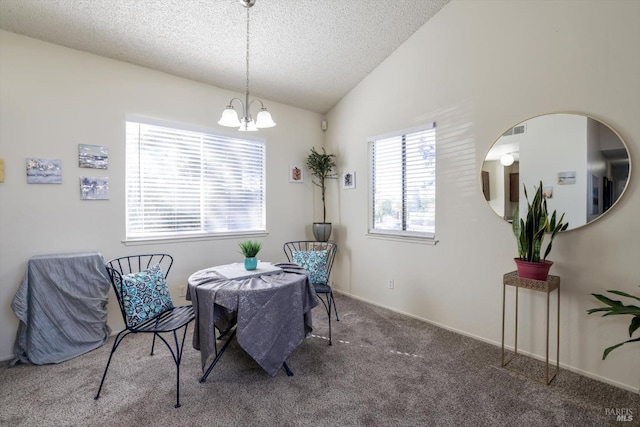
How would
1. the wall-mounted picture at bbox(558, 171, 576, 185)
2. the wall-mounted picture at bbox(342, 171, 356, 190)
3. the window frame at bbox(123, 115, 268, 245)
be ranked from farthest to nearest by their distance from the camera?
the wall-mounted picture at bbox(342, 171, 356, 190)
the window frame at bbox(123, 115, 268, 245)
the wall-mounted picture at bbox(558, 171, 576, 185)

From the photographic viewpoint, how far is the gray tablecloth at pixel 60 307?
2508 millimetres

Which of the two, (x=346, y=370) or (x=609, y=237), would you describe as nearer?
(x=609, y=237)

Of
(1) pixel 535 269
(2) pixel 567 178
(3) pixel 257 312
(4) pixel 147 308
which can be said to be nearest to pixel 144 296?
(4) pixel 147 308

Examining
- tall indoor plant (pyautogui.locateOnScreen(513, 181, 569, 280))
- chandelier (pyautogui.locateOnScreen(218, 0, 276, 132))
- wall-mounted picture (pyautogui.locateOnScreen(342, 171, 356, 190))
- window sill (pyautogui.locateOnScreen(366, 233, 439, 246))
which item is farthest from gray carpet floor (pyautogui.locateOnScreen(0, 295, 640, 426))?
wall-mounted picture (pyautogui.locateOnScreen(342, 171, 356, 190))

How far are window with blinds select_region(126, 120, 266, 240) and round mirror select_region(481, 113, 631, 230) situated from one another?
9.07ft

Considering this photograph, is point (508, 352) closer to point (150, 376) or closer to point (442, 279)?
point (442, 279)

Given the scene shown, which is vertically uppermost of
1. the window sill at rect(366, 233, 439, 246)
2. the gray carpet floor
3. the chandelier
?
the chandelier

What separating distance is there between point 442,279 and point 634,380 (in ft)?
4.88

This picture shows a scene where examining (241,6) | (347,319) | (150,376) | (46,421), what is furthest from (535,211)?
(46,421)

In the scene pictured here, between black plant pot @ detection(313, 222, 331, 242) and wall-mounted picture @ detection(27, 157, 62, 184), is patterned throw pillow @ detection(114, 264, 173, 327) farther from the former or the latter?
black plant pot @ detection(313, 222, 331, 242)

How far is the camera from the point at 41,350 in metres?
2.52

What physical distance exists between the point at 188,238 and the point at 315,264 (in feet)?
4.88

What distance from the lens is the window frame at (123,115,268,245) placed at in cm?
315

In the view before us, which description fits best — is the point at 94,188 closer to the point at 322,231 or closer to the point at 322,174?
the point at 322,231
